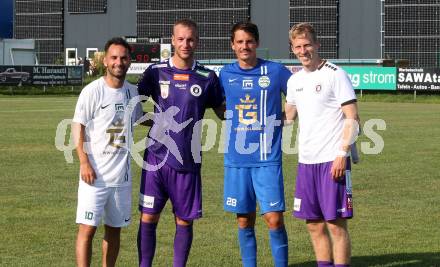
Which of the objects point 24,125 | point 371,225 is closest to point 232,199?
point 371,225

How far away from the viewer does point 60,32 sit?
70.3 meters

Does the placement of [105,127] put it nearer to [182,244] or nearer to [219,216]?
[182,244]

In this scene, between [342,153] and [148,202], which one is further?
[148,202]

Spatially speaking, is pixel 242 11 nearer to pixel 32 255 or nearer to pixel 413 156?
pixel 413 156

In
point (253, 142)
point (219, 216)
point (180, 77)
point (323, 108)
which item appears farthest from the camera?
point (219, 216)

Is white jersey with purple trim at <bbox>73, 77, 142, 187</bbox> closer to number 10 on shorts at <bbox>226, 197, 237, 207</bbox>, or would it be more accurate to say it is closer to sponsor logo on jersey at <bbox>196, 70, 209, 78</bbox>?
sponsor logo on jersey at <bbox>196, 70, 209, 78</bbox>

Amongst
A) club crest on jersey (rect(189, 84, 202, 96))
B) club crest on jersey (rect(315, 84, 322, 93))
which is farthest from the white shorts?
club crest on jersey (rect(315, 84, 322, 93))

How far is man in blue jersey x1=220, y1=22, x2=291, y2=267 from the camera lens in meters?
7.55

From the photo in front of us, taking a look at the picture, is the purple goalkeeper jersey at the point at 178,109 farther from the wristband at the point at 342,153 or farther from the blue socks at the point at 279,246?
the wristband at the point at 342,153

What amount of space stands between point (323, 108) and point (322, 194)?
2.25ft

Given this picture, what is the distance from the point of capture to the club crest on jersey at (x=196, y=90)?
7.50 meters

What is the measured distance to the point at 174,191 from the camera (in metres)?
7.52

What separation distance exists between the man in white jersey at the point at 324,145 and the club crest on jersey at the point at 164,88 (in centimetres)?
107

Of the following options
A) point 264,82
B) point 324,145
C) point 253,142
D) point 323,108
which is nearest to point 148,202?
point 253,142
